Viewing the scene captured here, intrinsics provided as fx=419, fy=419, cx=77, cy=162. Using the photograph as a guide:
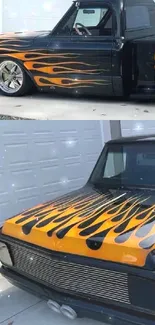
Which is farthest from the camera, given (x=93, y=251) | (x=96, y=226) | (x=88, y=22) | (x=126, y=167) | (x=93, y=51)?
(x=88, y=22)

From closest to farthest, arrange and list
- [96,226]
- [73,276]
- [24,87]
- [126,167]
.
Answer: [73,276] → [96,226] → [126,167] → [24,87]

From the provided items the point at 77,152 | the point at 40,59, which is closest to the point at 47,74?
the point at 40,59

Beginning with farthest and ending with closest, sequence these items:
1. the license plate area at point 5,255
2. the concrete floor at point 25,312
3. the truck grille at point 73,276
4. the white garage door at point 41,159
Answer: the white garage door at point 41,159 → the license plate area at point 5,255 → the concrete floor at point 25,312 → the truck grille at point 73,276

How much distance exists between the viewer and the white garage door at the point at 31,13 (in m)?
10.2

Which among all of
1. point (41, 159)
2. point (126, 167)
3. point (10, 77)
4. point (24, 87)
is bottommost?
point (41, 159)

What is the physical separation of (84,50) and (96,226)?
3582 millimetres

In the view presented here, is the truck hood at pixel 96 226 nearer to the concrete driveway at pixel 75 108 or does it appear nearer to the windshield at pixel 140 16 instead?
the concrete driveway at pixel 75 108

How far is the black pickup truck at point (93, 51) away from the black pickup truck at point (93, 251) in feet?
7.13

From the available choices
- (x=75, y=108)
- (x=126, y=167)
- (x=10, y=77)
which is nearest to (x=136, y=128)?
(x=75, y=108)

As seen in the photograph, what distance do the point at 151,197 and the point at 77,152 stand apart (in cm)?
325

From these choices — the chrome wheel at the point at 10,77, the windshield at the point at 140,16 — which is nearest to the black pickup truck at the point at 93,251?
the windshield at the point at 140,16

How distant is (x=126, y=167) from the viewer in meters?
4.14

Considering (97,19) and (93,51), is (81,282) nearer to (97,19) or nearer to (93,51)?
(93,51)

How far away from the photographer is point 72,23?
6.18 m
